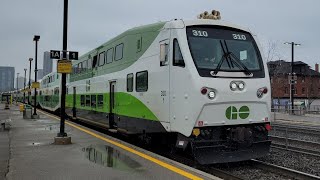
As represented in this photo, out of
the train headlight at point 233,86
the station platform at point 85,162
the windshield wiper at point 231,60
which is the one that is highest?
the windshield wiper at point 231,60

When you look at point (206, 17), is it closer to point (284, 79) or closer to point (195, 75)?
point (195, 75)

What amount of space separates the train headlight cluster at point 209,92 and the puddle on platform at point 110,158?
2.14 metres

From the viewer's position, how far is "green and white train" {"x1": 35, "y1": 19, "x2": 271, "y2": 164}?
845 centimetres

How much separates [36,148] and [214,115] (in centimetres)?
548

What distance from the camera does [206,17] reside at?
9.82m

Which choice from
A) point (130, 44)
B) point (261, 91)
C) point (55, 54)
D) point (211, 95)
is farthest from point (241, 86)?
point (55, 54)

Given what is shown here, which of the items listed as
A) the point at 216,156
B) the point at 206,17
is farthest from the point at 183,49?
the point at 216,156

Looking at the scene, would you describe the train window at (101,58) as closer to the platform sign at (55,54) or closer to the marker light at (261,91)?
the platform sign at (55,54)

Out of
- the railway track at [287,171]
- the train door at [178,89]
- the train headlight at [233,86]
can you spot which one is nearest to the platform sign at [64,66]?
the train door at [178,89]

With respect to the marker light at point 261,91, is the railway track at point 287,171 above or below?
below

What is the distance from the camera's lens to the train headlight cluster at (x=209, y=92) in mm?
8320

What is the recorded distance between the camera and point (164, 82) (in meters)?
9.38

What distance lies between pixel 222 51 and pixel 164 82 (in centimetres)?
161

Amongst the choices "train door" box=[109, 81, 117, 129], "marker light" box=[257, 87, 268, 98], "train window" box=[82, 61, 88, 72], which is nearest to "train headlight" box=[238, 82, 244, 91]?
"marker light" box=[257, 87, 268, 98]
